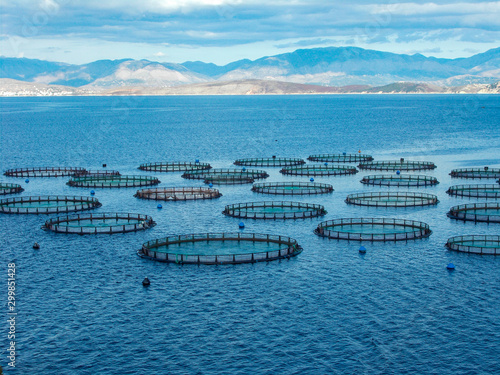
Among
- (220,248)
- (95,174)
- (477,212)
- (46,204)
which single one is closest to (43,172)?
(95,174)

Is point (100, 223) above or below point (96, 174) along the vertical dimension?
below

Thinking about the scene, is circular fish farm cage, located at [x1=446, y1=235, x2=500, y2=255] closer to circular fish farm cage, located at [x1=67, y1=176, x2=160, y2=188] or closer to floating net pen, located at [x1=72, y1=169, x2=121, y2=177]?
circular fish farm cage, located at [x1=67, y1=176, x2=160, y2=188]

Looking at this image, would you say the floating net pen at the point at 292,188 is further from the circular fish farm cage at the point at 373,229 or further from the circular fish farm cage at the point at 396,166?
the circular fish farm cage at the point at 396,166

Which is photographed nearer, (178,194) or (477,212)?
(477,212)

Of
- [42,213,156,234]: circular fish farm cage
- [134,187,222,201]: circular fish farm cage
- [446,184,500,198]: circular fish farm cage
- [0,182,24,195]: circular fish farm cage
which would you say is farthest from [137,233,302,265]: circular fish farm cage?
[0,182,24,195]: circular fish farm cage

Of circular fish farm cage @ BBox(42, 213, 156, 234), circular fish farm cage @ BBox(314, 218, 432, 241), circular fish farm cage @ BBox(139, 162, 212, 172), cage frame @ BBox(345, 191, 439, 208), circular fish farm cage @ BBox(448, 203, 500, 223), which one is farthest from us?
circular fish farm cage @ BBox(139, 162, 212, 172)

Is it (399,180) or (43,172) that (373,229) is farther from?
(43,172)

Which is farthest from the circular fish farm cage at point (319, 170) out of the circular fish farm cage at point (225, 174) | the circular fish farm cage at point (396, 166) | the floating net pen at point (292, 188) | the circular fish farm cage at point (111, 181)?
the circular fish farm cage at point (111, 181)
